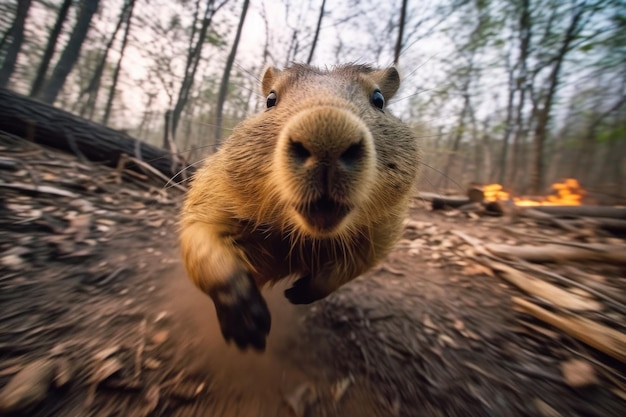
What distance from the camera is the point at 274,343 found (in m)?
2.47

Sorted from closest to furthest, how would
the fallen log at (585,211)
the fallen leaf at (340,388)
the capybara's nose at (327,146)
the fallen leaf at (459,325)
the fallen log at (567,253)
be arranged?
1. the capybara's nose at (327,146)
2. the fallen leaf at (340,388)
3. the fallen leaf at (459,325)
4. the fallen log at (567,253)
5. the fallen log at (585,211)

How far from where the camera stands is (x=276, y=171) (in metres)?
1.67

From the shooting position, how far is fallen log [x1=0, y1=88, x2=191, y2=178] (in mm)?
5949

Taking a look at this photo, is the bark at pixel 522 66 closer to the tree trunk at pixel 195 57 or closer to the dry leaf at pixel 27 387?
the tree trunk at pixel 195 57

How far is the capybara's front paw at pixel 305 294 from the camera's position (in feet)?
8.03

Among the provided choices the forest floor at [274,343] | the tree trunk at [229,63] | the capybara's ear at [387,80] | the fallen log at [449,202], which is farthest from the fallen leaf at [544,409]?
the tree trunk at [229,63]

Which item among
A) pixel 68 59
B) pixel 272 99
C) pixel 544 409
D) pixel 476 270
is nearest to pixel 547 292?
pixel 476 270

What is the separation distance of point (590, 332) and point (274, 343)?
253cm

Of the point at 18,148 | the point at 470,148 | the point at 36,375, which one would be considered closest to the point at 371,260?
the point at 36,375

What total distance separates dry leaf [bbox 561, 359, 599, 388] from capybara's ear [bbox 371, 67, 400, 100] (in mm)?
2835

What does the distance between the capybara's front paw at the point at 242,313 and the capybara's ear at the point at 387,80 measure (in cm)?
237

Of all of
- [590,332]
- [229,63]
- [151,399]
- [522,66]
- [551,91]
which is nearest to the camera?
[151,399]

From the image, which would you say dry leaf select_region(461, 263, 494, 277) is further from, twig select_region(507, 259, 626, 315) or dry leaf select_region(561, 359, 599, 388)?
dry leaf select_region(561, 359, 599, 388)

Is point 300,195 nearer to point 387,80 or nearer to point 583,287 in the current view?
point 387,80
